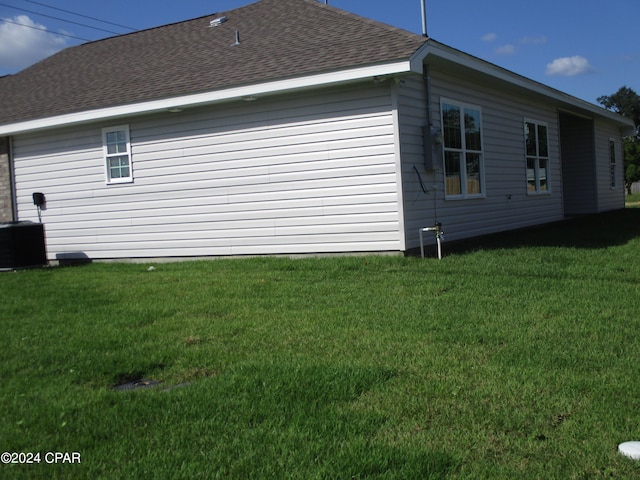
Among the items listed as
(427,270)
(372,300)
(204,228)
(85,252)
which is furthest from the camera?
(85,252)

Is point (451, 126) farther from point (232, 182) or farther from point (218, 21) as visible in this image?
point (218, 21)

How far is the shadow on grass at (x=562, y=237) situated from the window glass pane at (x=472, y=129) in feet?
5.91

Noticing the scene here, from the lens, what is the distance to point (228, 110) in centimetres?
1091

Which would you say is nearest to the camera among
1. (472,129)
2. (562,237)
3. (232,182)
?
(232,182)

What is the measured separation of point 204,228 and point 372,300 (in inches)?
214

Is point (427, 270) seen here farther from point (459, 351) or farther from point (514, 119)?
point (514, 119)

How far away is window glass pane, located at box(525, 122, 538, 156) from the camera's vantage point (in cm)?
1484

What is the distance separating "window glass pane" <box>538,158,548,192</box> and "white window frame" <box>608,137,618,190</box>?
290 inches

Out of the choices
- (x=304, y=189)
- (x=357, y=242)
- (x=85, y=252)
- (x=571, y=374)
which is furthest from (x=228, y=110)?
(x=571, y=374)

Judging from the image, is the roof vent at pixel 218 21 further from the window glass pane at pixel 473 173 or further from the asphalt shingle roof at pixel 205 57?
the window glass pane at pixel 473 173

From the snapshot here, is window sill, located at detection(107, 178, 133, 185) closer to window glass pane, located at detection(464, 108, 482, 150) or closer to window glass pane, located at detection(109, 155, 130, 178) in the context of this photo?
window glass pane, located at detection(109, 155, 130, 178)

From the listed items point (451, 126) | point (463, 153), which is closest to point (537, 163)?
point (463, 153)

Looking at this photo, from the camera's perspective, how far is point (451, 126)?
11406 millimetres

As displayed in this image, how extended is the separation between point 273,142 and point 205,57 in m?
3.04
